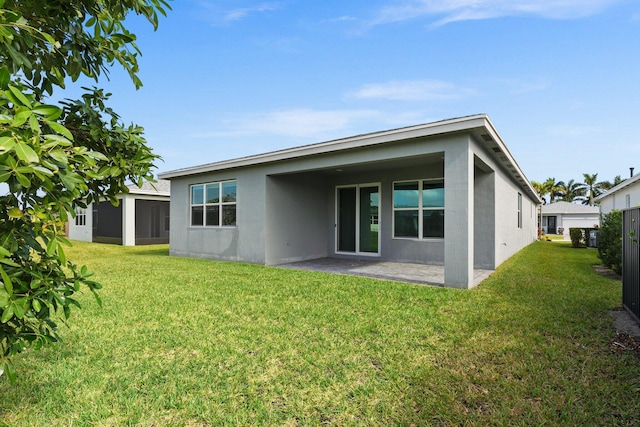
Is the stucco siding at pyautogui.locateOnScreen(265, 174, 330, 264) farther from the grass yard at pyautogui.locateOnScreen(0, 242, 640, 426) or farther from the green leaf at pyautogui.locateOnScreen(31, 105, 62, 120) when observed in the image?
the green leaf at pyautogui.locateOnScreen(31, 105, 62, 120)

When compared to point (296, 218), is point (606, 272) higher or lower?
lower

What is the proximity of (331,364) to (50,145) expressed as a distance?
285 cm

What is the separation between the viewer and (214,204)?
11.6 m

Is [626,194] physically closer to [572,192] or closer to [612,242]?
[612,242]

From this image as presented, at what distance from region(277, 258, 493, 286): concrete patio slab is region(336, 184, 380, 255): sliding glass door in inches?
25.1

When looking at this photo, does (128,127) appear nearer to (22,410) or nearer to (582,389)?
(22,410)

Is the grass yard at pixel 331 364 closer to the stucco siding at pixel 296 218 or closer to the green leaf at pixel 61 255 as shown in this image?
the green leaf at pixel 61 255

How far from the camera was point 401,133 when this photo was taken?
6961 millimetres

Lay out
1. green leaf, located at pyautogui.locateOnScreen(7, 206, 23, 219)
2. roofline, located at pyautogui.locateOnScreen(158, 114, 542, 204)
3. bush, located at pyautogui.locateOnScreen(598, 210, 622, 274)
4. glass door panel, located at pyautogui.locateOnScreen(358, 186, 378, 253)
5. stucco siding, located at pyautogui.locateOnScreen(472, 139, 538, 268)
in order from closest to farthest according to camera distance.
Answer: green leaf, located at pyautogui.locateOnScreen(7, 206, 23, 219), roofline, located at pyautogui.locateOnScreen(158, 114, 542, 204), bush, located at pyautogui.locateOnScreen(598, 210, 622, 274), stucco siding, located at pyautogui.locateOnScreen(472, 139, 538, 268), glass door panel, located at pyautogui.locateOnScreen(358, 186, 378, 253)

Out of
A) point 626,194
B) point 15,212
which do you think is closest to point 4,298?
point 15,212

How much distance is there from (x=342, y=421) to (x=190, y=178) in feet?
37.5

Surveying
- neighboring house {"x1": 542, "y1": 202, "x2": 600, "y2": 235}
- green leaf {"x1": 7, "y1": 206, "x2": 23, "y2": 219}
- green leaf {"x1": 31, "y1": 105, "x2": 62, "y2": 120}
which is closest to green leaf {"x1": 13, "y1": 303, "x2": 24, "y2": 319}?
green leaf {"x1": 7, "y1": 206, "x2": 23, "y2": 219}

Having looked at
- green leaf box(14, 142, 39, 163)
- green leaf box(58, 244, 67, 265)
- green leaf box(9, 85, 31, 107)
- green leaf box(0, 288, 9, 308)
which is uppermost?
green leaf box(9, 85, 31, 107)

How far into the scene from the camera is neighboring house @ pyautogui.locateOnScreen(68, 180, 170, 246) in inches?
693
